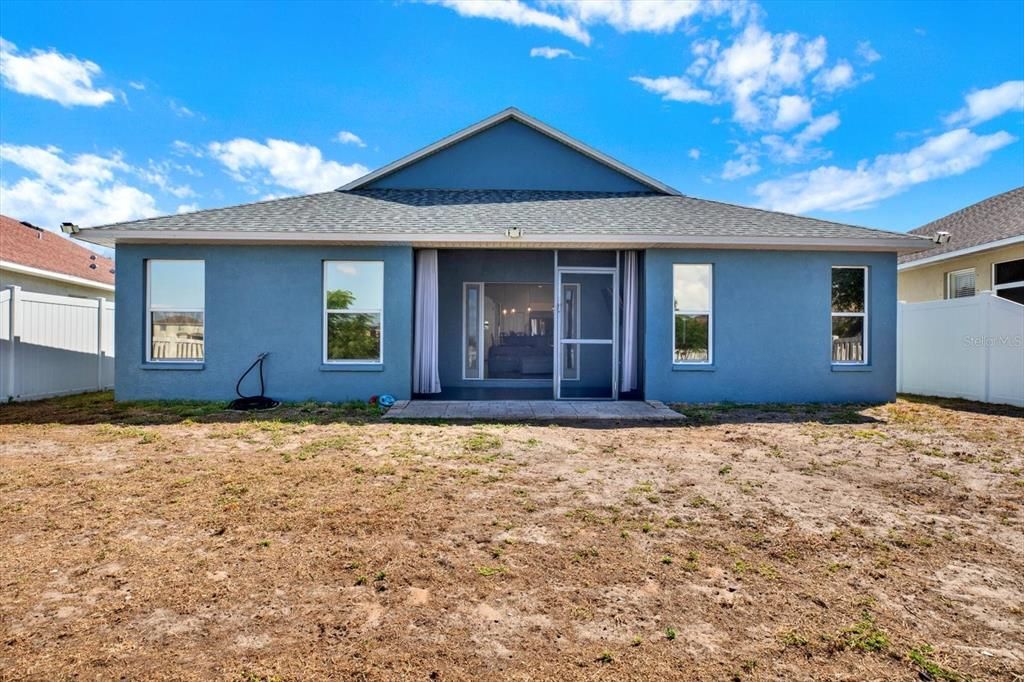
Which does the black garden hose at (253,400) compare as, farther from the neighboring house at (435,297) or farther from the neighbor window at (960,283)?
the neighbor window at (960,283)

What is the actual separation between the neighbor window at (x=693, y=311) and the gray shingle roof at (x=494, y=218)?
2.60ft

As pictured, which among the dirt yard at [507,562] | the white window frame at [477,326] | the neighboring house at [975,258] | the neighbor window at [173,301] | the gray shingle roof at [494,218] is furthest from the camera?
the white window frame at [477,326]

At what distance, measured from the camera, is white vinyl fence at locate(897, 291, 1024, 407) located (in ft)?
29.1

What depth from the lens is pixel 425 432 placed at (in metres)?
6.36

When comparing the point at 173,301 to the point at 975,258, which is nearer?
the point at 173,301

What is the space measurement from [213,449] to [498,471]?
341 cm

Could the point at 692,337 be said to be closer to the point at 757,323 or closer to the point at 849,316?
the point at 757,323

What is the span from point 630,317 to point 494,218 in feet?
10.7

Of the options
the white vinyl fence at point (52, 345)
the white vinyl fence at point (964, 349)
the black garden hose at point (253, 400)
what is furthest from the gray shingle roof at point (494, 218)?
the white vinyl fence at point (964, 349)

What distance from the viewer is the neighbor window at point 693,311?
882cm

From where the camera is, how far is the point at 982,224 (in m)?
12.5

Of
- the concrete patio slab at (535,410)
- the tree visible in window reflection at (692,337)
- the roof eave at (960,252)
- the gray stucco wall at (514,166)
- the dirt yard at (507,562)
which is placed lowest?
the dirt yard at (507,562)

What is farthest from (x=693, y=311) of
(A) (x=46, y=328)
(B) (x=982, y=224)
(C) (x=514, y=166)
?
(A) (x=46, y=328)

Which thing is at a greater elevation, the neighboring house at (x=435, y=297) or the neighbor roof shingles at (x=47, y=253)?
the neighbor roof shingles at (x=47, y=253)
